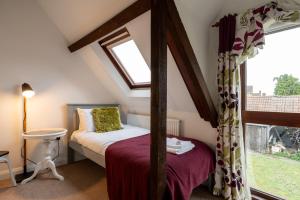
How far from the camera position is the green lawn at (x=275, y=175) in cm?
194

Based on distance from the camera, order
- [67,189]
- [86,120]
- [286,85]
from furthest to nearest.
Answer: [86,120], [67,189], [286,85]

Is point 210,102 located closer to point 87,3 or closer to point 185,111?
point 185,111

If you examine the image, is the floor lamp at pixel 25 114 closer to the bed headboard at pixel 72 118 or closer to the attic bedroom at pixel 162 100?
the attic bedroom at pixel 162 100

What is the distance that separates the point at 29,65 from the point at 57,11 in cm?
89

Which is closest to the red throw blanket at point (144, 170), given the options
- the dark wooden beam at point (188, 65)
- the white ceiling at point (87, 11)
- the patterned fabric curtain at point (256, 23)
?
the dark wooden beam at point (188, 65)

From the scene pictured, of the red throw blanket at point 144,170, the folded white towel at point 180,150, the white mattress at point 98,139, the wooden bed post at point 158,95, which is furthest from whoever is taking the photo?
the white mattress at point 98,139

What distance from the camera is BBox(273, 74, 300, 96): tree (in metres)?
1.80

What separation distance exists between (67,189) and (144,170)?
126cm

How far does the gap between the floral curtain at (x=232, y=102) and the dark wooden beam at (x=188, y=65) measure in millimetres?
148

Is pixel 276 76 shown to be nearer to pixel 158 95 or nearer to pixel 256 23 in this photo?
pixel 256 23

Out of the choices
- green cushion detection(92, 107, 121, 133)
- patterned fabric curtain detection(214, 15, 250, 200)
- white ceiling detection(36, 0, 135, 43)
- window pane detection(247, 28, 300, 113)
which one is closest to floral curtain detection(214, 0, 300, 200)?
patterned fabric curtain detection(214, 15, 250, 200)

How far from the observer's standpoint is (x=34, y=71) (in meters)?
2.83

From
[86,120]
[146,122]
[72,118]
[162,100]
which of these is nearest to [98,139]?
[86,120]

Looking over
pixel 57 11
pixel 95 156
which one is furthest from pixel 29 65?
pixel 95 156
